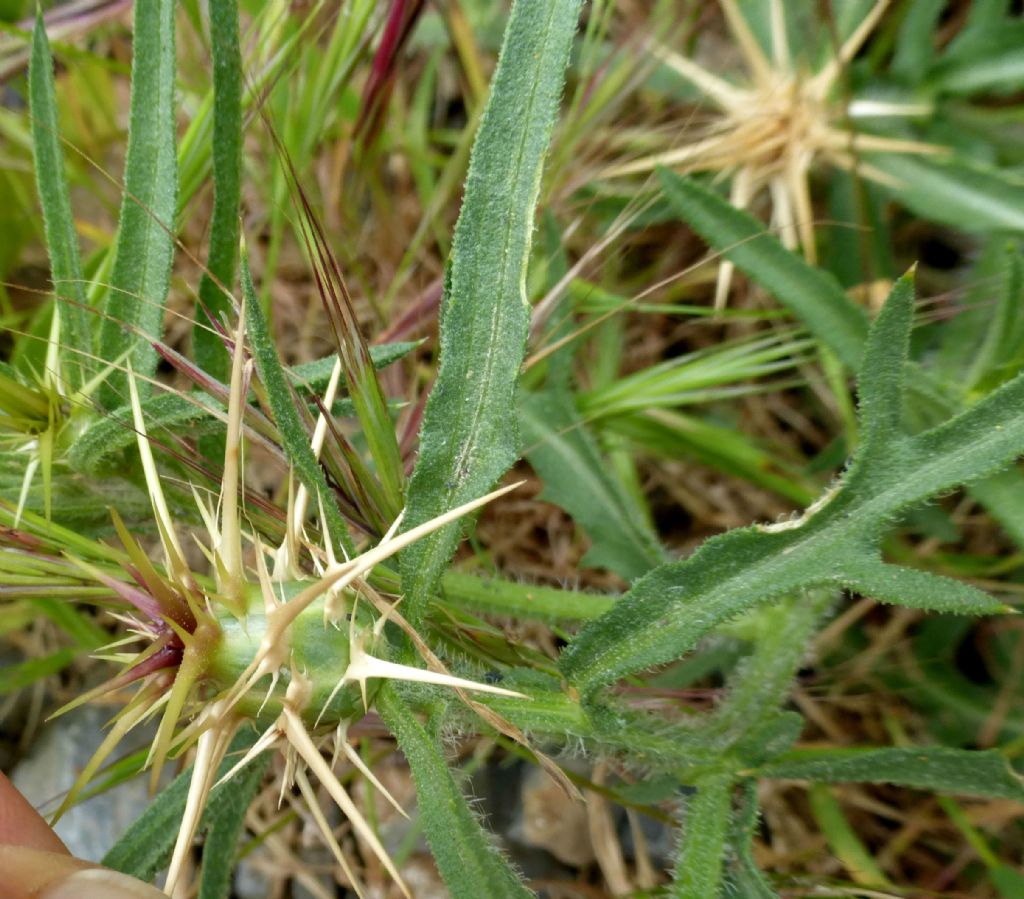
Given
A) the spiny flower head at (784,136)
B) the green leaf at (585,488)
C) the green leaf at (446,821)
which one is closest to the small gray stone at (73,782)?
the green leaf at (585,488)

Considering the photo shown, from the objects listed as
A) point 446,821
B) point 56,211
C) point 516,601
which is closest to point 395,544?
point 446,821

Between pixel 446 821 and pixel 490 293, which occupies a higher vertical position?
pixel 490 293

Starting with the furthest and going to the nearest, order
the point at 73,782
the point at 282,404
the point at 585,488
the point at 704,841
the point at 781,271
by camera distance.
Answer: the point at 73,782 < the point at 585,488 < the point at 781,271 < the point at 704,841 < the point at 282,404

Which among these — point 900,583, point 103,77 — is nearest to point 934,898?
point 900,583

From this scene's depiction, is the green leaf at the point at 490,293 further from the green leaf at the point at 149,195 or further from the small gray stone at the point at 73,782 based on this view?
the small gray stone at the point at 73,782

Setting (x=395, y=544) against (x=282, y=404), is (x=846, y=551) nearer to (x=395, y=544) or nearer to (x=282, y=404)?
(x=395, y=544)

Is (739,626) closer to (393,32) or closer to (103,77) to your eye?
(393,32)
